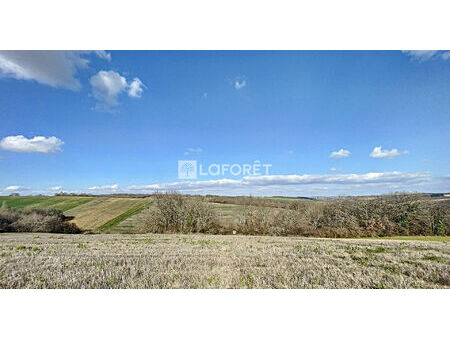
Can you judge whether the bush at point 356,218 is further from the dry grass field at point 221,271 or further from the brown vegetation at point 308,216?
the dry grass field at point 221,271

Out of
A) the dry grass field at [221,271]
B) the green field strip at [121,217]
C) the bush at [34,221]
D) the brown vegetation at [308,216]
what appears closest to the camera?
the dry grass field at [221,271]

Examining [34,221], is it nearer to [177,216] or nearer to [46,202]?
[46,202]

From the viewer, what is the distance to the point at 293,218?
12.4m

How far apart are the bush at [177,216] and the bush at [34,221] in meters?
3.59

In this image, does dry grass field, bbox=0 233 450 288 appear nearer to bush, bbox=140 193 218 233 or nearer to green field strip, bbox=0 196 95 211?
bush, bbox=140 193 218 233

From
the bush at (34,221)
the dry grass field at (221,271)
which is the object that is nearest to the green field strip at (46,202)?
the bush at (34,221)

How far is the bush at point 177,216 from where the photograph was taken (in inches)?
475

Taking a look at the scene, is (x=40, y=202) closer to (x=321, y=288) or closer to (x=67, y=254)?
(x=67, y=254)

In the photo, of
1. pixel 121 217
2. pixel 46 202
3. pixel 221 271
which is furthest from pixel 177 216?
pixel 221 271

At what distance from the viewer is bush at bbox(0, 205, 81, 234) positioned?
9.75m

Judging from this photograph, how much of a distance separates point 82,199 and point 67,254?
30.1 ft

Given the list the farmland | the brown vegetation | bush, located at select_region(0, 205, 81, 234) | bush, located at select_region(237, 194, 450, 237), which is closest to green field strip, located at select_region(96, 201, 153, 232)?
the farmland

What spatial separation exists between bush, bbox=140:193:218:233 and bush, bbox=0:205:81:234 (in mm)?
3589
